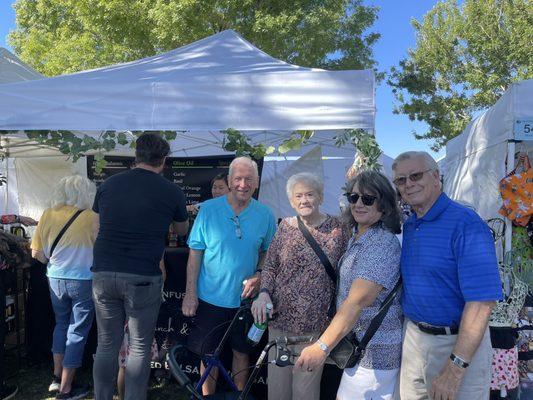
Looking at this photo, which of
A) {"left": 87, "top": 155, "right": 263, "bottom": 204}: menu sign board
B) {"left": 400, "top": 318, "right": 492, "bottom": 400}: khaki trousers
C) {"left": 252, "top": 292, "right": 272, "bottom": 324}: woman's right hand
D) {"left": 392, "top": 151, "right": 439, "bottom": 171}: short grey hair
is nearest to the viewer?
{"left": 400, "top": 318, "right": 492, "bottom": 400}: khaki trousers

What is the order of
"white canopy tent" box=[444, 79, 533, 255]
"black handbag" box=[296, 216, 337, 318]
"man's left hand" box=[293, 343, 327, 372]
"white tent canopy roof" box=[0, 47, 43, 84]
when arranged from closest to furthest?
"man's left hand" box=[293, 343, 327, 372] → "black handbag" box=[296, 216, 337, 318] → "white canopy tent" box=[444, 79, 533, 255] → "white tent canopy roof" box=[0, 47, 43, 84]

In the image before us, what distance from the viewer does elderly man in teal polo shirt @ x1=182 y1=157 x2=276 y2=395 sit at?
8.34 ft

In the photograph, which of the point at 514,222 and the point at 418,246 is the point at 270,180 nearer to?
the point at 514,222

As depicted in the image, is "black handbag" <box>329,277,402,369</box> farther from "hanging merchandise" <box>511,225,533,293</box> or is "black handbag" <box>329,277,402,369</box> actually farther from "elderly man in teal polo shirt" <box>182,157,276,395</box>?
"hanging merchandise" <box>511,225,533,293</box>

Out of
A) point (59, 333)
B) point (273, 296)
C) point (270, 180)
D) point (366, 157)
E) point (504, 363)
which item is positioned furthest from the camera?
point (270, 180)

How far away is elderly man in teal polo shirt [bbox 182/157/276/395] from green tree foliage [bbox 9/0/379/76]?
6.75 m

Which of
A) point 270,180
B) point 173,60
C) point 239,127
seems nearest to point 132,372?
point 239,127

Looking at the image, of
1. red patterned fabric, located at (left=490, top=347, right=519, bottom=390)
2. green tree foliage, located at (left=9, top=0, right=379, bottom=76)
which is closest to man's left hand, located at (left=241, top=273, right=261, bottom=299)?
red patterned fabric, located at (left=490, top=347, right=519, bottom=390)

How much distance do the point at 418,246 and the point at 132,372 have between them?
1840 mm

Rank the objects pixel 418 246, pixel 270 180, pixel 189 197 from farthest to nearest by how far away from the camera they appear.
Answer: pixel 270 180
pixel 189 197
pixel 418 246

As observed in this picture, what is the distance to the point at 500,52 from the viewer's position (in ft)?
43.2

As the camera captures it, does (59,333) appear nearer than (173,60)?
Yes

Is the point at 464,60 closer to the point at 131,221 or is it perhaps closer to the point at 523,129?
the point at 523,129

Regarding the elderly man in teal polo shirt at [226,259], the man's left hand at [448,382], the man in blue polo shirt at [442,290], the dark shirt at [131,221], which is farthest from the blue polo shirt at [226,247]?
the man's left hand at [448,382]
